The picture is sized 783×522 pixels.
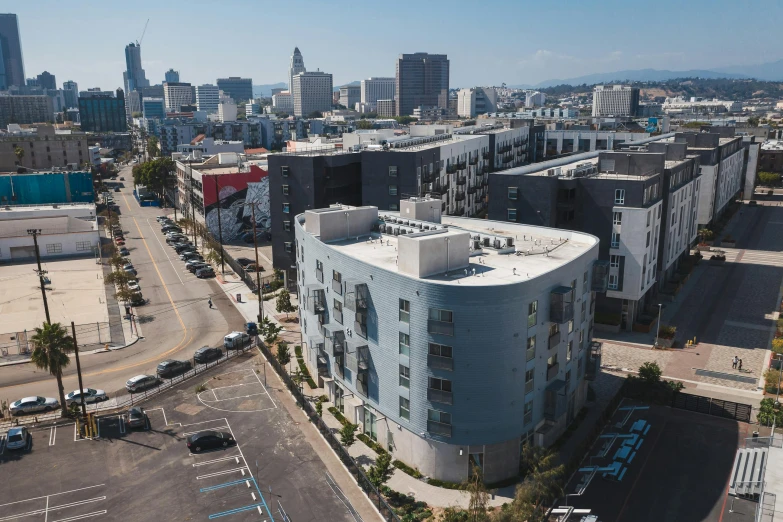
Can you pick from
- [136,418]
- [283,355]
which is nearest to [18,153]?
[283,355]

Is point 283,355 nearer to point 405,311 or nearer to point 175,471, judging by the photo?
point 175,471

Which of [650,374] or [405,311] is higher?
[405,311]

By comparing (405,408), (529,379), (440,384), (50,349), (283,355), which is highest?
(440,384)

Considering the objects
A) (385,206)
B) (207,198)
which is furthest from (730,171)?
(207,198)

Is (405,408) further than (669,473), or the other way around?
(669,473)

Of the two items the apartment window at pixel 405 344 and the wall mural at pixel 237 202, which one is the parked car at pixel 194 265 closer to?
the wall mural at pixel 237 202

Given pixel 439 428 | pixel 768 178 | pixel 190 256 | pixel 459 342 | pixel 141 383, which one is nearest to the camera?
pixel 459 342

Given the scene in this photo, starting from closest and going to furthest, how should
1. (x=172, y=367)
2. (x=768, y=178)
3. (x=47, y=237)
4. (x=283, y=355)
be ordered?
(x=283, y=355)
(x=172, y=367)
(x=47, y=237)
(x=768, y=178)
